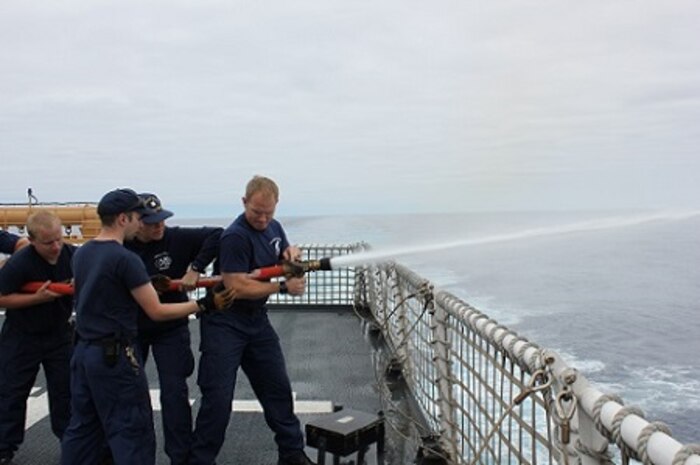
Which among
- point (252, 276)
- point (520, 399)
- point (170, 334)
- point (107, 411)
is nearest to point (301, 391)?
point (170, 334)

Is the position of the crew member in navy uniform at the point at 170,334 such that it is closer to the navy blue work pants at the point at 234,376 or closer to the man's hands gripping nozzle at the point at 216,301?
the navy blue work pants at the point at 234,376

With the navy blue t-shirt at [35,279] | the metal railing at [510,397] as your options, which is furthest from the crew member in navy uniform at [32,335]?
the metal railing at [510,397]

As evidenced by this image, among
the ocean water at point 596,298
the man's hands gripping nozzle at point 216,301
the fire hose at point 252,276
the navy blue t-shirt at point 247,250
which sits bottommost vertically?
the ocean water at point 596,298

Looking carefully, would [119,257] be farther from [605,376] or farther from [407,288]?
[605,376]

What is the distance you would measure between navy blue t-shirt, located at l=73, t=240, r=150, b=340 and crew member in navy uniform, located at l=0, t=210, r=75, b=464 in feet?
2.69

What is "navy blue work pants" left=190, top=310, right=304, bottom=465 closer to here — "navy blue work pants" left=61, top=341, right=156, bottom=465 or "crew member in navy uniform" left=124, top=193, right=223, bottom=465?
"crew member in navy uniform" left=124, top=193, right=223, bottom=465

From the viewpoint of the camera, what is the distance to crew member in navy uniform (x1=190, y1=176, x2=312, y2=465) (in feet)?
11.5

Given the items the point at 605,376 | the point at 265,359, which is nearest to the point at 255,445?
the point at 265,359

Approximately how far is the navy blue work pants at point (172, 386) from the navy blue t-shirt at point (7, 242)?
160cm

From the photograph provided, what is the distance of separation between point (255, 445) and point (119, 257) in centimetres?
199

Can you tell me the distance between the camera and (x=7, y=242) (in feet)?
14.8

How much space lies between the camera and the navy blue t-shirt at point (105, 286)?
300cm

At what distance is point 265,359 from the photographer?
3803 mm

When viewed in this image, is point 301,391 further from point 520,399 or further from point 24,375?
point 520,399
